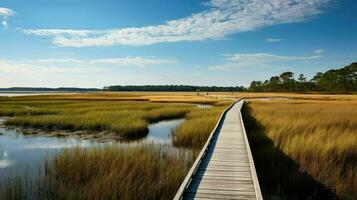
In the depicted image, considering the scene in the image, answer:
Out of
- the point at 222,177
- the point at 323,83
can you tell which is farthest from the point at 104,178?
the point at 323,83

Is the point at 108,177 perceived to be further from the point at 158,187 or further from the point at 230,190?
the point at 230,190

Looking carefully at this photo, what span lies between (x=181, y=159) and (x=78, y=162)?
12.6 ft

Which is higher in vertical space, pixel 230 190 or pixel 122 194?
pixel 230 190

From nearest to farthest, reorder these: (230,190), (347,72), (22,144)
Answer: (230,190)
(22,144)
(347,72)

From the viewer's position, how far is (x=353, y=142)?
39.8 feet

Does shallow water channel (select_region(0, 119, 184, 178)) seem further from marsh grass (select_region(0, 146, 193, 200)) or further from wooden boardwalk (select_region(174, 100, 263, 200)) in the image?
wooden boardwalk (select_region(174, 100, 263, 200))

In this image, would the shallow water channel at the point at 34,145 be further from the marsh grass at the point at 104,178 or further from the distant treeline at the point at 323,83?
the distant treeline at the point at 323,83

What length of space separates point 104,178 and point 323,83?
350 ft

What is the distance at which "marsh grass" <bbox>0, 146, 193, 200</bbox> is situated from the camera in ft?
24.8

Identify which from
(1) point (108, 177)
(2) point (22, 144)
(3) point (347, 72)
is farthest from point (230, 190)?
(3) point (347, 72)

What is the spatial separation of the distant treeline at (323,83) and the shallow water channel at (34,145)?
9223 cm

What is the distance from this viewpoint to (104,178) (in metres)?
8.20

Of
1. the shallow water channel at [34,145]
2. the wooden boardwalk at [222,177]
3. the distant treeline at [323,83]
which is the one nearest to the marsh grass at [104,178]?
the wooden boardwalk at [222,177]

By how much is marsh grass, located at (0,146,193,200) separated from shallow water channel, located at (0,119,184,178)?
2.01 m
